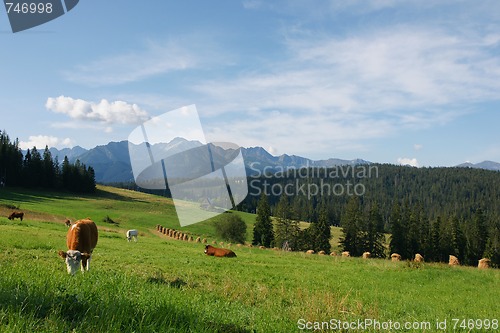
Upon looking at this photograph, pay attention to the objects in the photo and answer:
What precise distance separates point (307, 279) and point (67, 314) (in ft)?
50.3

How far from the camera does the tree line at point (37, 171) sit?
346 feet

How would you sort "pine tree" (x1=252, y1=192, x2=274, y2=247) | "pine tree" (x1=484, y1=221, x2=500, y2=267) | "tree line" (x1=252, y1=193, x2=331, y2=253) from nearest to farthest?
"pine tree" (x1=484, y1=221, x2=500, y2=267) → "tree line" (x1=252, y1=193, x2=331, y2=253) → "pine tree" (x1=252, y1=192, x2=274, y2=247)

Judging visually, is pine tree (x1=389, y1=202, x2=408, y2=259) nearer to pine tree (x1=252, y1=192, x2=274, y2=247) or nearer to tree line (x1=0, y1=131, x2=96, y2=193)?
pine tree (x1=252, y1=192, x2=274, y2=247)

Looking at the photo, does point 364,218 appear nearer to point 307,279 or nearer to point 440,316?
point 307,279

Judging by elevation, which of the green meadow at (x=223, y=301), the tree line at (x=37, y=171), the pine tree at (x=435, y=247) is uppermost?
the tree line at (x=37, y=171)

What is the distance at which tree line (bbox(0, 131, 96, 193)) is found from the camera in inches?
4151

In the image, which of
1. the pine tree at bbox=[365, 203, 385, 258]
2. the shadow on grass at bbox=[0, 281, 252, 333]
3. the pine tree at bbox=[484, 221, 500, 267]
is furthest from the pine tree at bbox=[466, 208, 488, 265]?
the shadow on grass at bbox=[0, 281, 252, 333]

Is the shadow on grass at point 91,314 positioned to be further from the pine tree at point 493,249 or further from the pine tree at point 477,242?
the pine tree at point 477,242

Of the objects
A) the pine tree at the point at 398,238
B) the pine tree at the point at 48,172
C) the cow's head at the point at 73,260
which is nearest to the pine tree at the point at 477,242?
the pine tree at the point at 398,238

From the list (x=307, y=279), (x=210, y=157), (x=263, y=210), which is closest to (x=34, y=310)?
(x=307, y=279)

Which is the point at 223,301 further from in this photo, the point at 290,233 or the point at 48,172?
the point at 48,172

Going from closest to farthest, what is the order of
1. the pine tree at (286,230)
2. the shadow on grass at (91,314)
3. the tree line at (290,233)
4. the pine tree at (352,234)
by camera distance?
the shadow on grass at (91,314) < the tree line at (290,233) < the pine tree at (352,234) < the pine tree at (286,230)

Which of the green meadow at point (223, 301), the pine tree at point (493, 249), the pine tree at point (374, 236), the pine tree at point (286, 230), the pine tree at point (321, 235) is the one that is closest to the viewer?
the green meadow at point (223, 301)

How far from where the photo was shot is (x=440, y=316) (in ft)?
37.7
